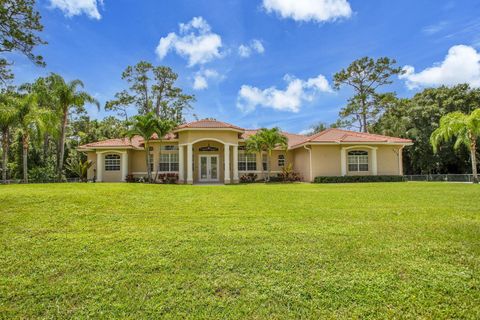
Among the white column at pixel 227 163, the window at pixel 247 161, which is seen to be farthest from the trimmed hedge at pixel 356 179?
the white column at pixel 227 163

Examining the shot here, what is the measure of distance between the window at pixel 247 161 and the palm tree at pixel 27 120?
15.4 meters

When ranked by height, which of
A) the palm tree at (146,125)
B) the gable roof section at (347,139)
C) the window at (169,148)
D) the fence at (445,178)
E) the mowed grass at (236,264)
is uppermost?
the palm tree at (146,125)

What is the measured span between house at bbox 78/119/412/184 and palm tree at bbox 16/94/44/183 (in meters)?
4.99

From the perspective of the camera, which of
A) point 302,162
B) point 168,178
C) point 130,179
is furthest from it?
point 302,162

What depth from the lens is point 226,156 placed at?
74.6ft

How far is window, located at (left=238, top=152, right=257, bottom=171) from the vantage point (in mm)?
25891

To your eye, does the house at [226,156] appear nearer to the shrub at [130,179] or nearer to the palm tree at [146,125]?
the shrub at [130,179]

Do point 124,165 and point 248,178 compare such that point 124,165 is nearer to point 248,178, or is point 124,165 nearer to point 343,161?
point 248,178

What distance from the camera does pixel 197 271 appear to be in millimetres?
4871

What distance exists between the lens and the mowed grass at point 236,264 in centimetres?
397

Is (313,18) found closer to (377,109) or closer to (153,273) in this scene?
(153,273)

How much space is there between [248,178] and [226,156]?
318cm

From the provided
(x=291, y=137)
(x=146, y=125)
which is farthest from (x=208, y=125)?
(x=291, y=137)

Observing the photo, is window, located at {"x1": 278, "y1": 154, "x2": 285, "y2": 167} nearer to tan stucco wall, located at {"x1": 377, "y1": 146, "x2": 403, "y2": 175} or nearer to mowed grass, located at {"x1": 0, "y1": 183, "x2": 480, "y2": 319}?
tan stucco wall, located at {"x1": 377, "y1": 146, "x2": 403, "y2": 175}
